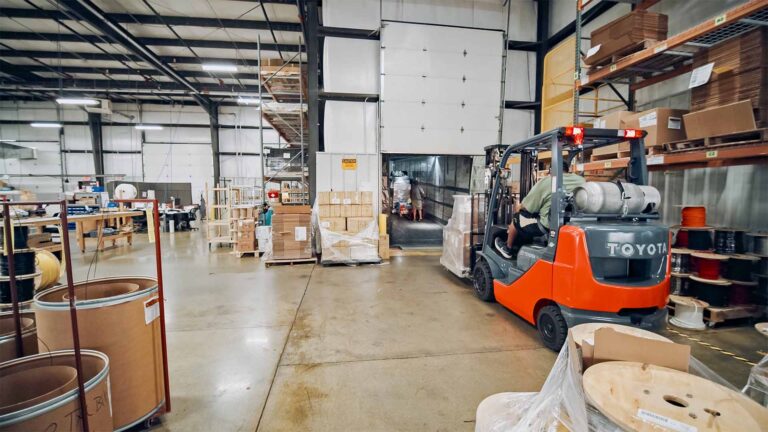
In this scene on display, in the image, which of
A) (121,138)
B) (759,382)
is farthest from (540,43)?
(121,138)

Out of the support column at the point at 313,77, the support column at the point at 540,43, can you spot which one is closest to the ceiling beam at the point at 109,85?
the support column at the point at 313,77

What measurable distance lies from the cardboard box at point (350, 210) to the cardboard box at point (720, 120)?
18.5 ft

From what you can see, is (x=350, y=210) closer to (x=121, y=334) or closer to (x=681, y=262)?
(x=121, y=334)

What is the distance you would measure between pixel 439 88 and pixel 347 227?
467cm

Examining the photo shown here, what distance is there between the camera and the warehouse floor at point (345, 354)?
247 cm

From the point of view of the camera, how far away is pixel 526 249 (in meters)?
3.81

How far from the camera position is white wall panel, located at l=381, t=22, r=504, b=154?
8336mm

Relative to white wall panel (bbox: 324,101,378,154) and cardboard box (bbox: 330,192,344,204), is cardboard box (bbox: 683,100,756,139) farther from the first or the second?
white wall panel (bbox: 324,101,378,154)

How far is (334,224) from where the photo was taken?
7215mm

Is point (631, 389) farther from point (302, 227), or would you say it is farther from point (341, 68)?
point (341, 68)

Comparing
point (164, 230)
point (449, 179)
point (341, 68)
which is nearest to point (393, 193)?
point (449, 179)

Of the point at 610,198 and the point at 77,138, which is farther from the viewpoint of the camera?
the point at 77,138

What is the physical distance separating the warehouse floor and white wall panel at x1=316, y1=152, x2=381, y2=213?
3.15 metres

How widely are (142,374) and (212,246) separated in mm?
8528
